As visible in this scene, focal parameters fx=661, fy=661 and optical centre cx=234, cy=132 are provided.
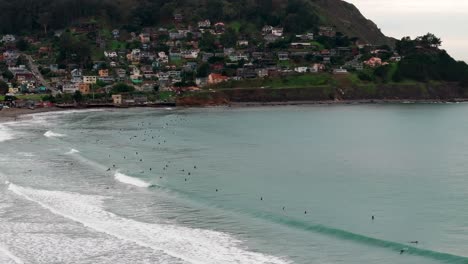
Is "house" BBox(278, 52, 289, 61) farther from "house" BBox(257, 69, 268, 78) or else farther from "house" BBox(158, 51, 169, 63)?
"house" BBox(158, 51, 169, 63)

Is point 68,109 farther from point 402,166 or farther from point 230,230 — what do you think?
point 230,230

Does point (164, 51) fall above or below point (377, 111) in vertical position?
above

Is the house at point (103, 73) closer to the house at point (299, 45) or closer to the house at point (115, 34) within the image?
the house at point (115, 34)

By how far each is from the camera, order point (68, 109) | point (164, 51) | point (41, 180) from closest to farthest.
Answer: point (41, 180), point (68, 109), point (164, 51)

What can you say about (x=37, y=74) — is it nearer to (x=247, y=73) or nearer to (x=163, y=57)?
(x=163, y=57)

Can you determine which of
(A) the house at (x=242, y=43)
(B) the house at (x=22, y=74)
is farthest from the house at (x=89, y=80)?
(A) the house at (x=242, y=43)

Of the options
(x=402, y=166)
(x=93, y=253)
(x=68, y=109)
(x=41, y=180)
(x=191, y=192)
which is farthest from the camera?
(x=68, y=109)

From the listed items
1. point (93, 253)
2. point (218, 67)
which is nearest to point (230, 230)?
point (93, 253)
